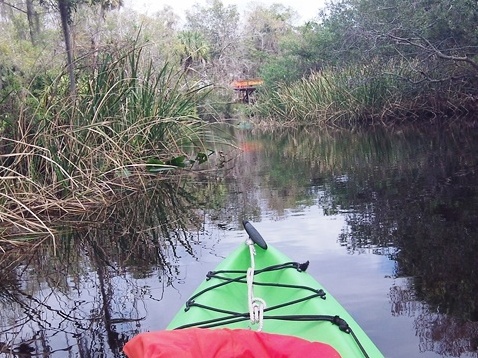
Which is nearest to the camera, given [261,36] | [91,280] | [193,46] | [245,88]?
[91,280]

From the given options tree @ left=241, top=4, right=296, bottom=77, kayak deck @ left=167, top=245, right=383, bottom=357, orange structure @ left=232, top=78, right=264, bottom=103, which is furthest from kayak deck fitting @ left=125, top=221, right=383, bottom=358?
tree @ left=241, top=4, right=296, bottom=77

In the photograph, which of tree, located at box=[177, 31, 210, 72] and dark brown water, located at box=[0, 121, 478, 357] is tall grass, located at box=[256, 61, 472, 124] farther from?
tree, located at box=[177, 31, 210, 72]

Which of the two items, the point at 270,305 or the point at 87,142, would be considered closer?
the point at 270,305

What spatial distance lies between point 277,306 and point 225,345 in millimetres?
577

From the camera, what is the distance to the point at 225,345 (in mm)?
1943

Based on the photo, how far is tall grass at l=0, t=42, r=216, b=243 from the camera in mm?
5391

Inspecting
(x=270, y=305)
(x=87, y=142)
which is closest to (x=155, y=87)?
(x=87, y=142)

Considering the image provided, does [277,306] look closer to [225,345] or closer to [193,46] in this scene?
[225,345]

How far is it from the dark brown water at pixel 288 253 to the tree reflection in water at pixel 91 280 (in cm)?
1

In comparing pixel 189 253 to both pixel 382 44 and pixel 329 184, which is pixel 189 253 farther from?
pixel 382 44

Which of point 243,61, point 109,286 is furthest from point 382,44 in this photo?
point 243,61

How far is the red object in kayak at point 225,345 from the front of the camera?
1807 mm

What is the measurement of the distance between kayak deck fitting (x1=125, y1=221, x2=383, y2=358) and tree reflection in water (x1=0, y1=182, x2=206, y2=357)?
53 cm

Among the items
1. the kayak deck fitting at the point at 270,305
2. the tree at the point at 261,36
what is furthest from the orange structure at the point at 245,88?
the kayak deck fitting at the point at 270,305
